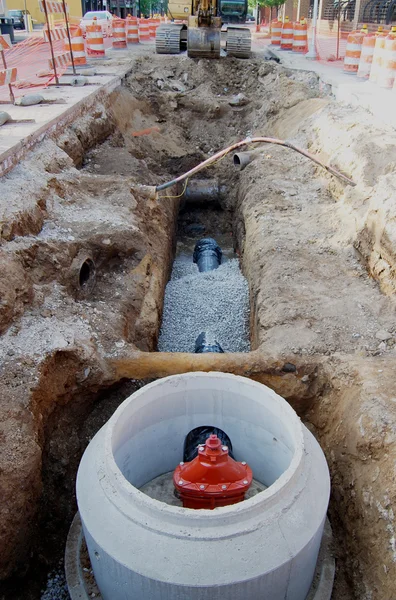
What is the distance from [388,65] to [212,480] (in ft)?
31.9

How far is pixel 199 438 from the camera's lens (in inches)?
148

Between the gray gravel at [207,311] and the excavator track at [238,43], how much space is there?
31.8 feet

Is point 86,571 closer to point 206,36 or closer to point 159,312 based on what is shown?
point 159,312

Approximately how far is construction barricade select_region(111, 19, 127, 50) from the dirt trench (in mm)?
13020

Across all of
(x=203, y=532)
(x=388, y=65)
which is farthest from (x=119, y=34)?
(x=203, y=532)

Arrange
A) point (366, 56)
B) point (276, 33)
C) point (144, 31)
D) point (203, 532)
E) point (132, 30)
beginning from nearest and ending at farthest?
1. point (203, 532)
2. point (366, 56)
3. point (276, 33)
4. point (132, 30)
5. point (144, 31)

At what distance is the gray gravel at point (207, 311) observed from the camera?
236 inches

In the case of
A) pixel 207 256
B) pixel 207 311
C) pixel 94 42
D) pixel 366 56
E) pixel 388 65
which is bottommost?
Answer: pixel 207 256

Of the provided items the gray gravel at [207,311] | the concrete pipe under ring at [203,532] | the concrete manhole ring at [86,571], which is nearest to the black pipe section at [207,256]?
the gray gravel at [207,311]

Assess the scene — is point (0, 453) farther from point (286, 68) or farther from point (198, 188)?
point (286, 68)

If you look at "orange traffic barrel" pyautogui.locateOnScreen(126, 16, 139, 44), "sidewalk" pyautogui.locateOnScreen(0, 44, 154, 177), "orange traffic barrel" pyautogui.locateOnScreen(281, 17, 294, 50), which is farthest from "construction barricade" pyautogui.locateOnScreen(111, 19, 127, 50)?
"sidewalk" pyautogui.locateOnScreen(0, 44, 154, 177)

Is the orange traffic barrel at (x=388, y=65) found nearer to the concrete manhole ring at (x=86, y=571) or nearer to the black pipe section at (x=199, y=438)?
the black pipe section at (x=199, y=438)

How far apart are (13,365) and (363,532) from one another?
8.97 feet

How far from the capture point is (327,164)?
7383 mm
